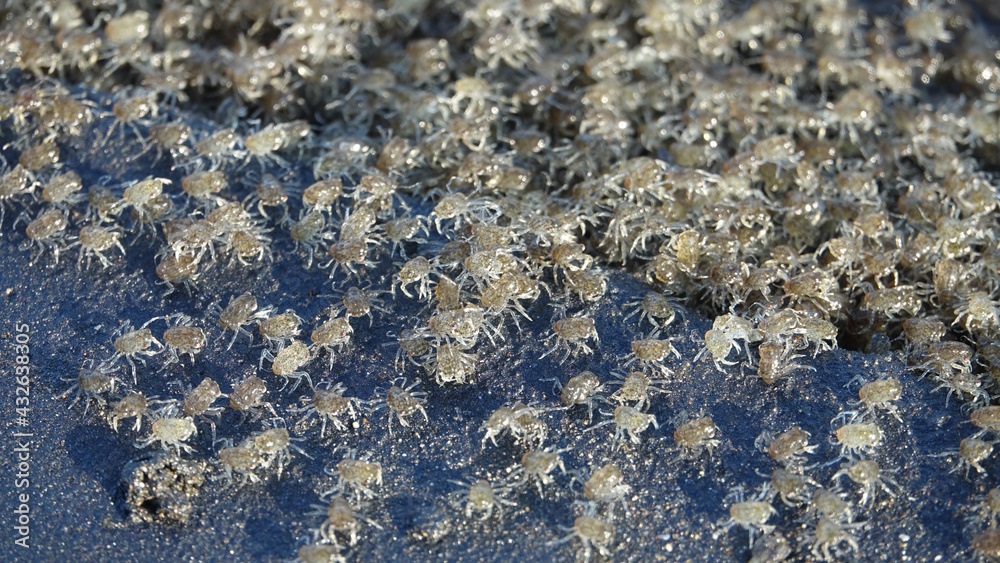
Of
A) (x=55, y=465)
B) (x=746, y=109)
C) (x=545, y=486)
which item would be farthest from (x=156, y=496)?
(x=746, y=109)

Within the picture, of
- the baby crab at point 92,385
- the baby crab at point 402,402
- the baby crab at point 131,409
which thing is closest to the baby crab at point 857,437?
the baby crab at point 402,402

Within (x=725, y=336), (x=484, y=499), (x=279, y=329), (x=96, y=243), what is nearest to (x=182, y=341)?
(x=279, y=329)

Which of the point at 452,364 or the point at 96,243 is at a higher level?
the point at 96,243

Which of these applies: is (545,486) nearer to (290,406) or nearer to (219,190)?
(290,406)

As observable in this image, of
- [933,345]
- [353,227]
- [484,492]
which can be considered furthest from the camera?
[353,227]

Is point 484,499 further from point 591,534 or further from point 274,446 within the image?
point 274,446
